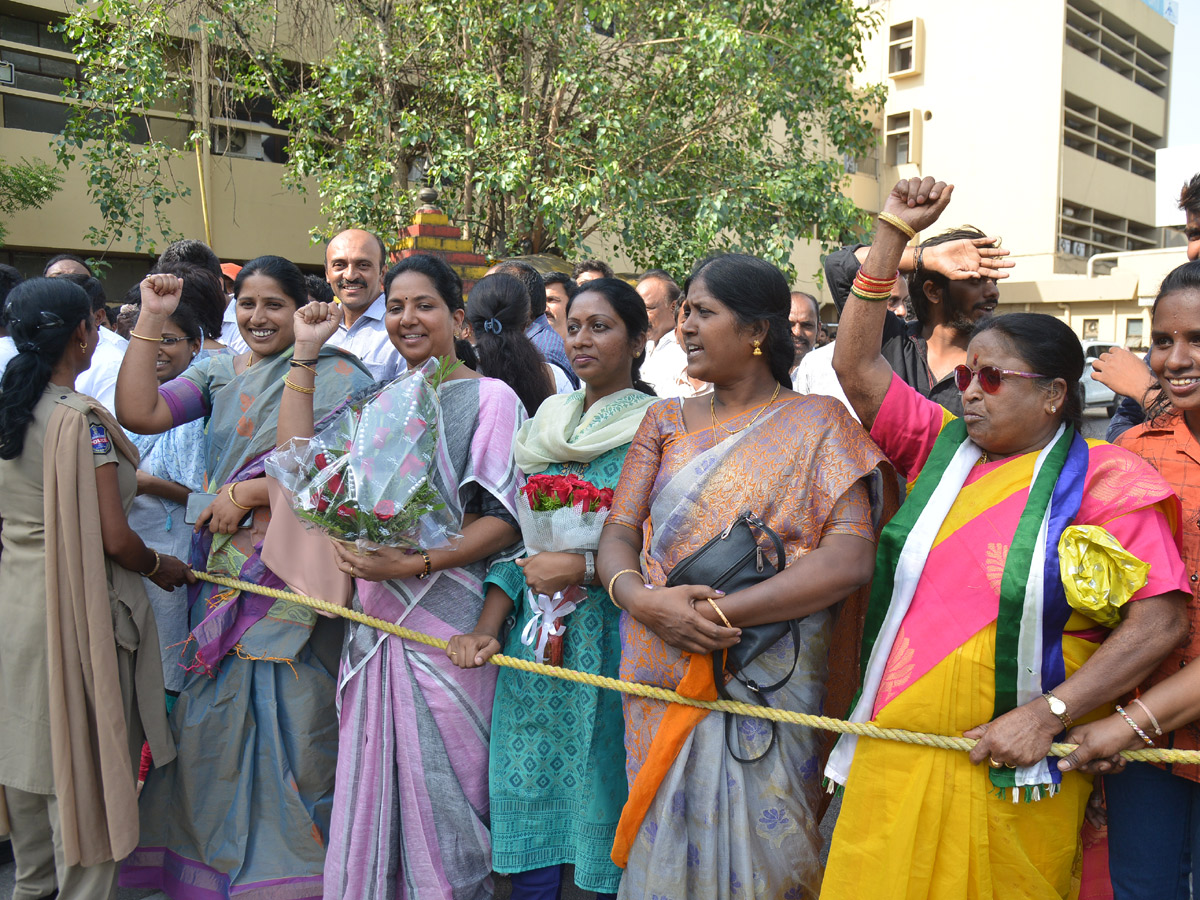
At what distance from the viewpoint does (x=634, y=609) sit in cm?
233

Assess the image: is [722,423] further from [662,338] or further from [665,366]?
[662,338]

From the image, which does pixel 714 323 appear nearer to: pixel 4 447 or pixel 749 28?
pixel 4 447

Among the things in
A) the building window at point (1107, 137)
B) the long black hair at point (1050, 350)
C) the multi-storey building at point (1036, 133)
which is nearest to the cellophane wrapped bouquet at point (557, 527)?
the long black hair at point (1050, 350)

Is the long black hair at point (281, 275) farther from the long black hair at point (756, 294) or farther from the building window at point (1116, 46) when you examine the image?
the building window at point (1116, 46)

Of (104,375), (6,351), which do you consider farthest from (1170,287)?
(6,351)

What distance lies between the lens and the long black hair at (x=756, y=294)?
2.48 metres

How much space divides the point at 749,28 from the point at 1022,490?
928 cm

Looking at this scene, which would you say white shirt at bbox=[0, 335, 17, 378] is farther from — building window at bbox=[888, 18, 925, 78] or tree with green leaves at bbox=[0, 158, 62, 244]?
building window at bbox=[888, 18, 925, 78]

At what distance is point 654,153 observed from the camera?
10.5 meters

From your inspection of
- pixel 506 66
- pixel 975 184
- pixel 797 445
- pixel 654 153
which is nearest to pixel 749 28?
pixel 654 153

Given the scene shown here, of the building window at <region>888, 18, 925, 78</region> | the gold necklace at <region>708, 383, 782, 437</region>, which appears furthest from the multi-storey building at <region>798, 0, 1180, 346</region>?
the gold necklace at <region>708, 383, 782, 437</region>

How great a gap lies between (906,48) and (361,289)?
32932 millimetres

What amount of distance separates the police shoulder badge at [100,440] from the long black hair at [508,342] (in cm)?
134

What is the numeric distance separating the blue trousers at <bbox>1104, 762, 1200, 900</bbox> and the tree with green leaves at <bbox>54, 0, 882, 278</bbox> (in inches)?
299
